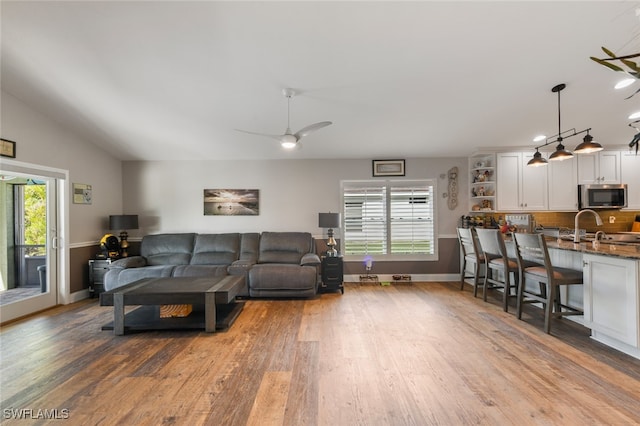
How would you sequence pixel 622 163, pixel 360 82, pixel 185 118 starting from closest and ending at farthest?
pixel 360 82 → pixel 185 118 → pixel 622 163

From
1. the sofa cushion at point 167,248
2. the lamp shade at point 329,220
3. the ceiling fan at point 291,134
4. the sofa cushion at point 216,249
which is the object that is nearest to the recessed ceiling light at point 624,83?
the ceiling fan at point 291,134

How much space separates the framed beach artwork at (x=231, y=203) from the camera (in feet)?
18.0

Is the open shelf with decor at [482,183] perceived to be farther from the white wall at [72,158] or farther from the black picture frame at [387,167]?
the white wall at [72,158]

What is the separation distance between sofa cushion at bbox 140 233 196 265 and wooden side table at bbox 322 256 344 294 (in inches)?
95.9

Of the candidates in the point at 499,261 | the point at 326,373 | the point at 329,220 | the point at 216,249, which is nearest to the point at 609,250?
the point at 499,261

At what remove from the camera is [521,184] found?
509 centimetres

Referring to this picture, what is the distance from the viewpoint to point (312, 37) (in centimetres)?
259

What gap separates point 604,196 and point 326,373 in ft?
19.2

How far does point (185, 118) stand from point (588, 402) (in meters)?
5.05

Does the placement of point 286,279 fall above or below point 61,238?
below

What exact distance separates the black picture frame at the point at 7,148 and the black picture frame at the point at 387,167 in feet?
17.2

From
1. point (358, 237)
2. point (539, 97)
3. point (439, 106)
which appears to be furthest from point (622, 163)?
point (358, 237)

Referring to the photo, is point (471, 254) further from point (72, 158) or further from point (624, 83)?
point (72, 158)

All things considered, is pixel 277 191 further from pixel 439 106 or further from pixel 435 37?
pixel 435 37
